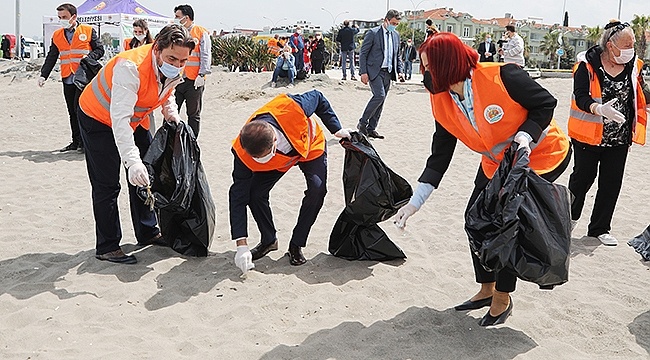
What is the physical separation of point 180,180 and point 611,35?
9.81 ft

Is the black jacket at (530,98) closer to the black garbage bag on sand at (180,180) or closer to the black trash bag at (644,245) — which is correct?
the black trash bag at (644,245)

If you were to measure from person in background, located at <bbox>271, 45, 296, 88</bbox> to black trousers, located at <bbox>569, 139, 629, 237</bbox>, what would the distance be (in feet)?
30.8

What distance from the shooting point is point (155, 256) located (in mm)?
4297

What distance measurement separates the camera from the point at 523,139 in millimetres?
2900

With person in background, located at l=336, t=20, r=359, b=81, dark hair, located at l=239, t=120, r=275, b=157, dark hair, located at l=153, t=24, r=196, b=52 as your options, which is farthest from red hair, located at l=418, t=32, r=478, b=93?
person in background, located at l=336, t=20, r=359, b=81

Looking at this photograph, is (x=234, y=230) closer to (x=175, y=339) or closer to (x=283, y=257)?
(x=283, y=257)

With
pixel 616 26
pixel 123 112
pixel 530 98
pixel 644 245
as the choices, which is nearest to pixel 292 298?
pixel 123 112

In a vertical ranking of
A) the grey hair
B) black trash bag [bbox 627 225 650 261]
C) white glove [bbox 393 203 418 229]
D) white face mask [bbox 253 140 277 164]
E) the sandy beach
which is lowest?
the sandy beach

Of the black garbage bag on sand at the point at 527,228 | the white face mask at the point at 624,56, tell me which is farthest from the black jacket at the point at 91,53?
the black garbage bag on sand at the point at 527,228

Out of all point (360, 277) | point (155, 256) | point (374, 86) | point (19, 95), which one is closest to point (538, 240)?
point (360, 277)

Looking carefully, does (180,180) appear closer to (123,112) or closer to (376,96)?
(123,112)

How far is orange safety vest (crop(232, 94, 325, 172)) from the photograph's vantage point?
3.82m

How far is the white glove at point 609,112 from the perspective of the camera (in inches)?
166

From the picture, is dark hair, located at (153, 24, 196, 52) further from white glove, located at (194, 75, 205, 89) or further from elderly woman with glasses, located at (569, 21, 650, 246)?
white glove, located at (194, 75, 205, 89)
